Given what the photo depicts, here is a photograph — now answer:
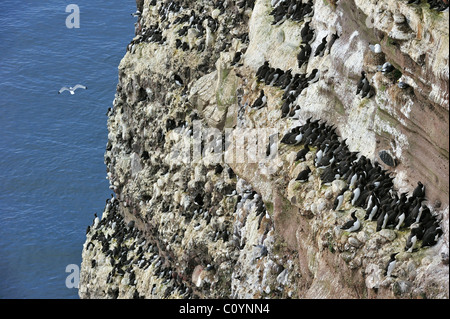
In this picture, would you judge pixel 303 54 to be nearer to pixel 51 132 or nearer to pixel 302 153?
pixel 302 153

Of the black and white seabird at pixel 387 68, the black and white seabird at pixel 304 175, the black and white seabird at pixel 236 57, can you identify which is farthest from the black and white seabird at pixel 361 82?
the black and white seabird at pixel 236 57

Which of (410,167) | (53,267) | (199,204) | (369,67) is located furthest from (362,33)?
(53,267)

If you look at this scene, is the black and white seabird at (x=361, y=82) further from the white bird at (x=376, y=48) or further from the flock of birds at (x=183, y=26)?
the flock of birds at (x=183, y=26)

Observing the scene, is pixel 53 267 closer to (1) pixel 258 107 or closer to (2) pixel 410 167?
(1) pixel 258 107

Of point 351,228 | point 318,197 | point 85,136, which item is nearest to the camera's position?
point 351,228

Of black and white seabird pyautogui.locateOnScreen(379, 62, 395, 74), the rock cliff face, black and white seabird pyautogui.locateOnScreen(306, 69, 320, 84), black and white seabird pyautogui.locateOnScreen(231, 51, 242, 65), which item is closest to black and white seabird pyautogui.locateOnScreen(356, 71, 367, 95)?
the rock cliff face

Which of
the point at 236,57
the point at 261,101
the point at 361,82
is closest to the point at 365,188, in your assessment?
the point at 361,82
